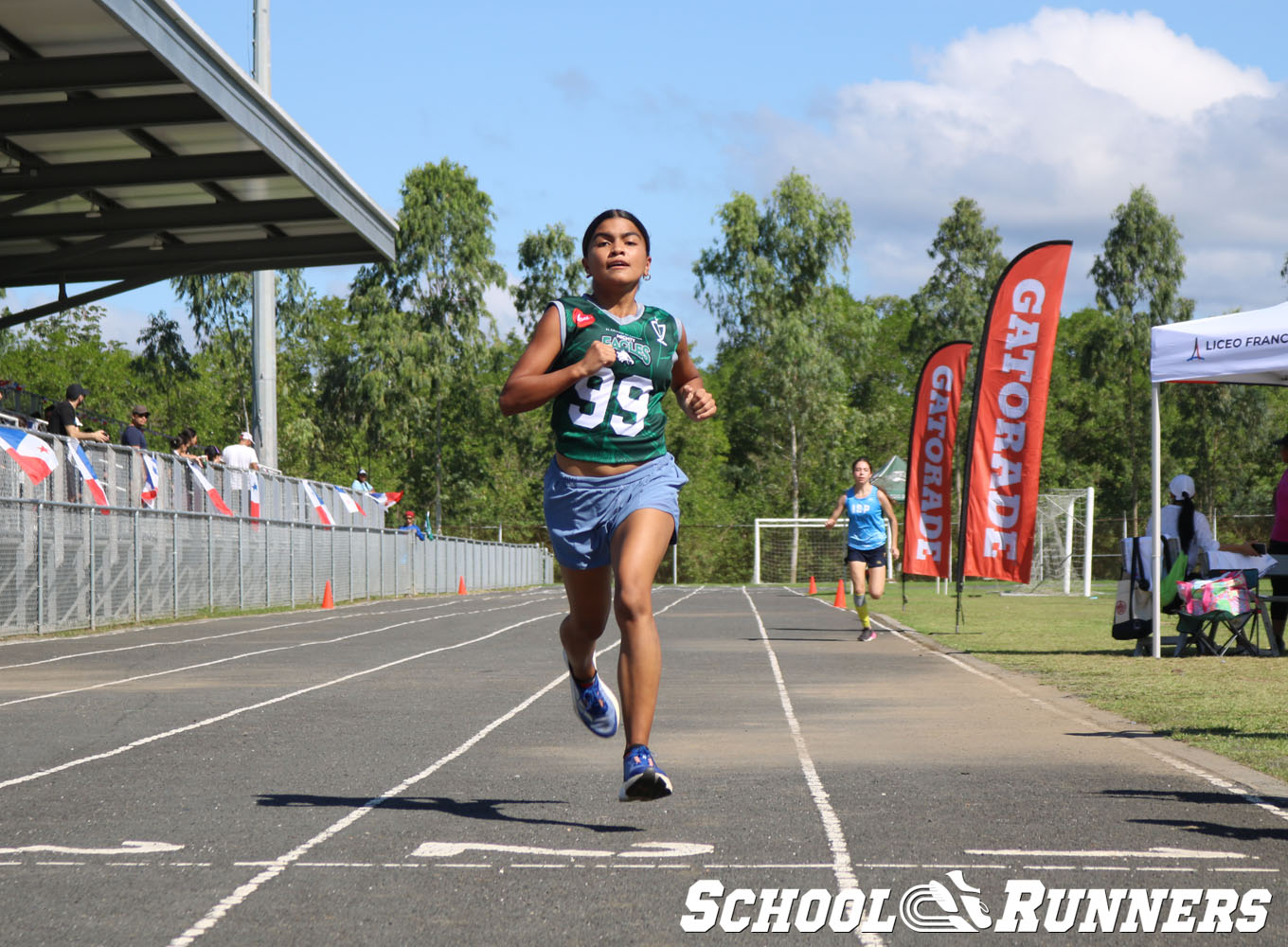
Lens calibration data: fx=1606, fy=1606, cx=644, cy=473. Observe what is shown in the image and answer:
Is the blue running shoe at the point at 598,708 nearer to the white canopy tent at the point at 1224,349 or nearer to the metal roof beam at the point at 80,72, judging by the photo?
the white canopy tent at the point at 1224,349

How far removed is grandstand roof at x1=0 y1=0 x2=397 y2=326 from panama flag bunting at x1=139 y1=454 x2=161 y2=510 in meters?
3.73

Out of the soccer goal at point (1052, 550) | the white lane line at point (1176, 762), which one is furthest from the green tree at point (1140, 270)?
the white lane line at point (1176, 762)

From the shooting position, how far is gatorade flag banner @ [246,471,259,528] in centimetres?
2594

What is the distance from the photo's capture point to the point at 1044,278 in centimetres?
1567

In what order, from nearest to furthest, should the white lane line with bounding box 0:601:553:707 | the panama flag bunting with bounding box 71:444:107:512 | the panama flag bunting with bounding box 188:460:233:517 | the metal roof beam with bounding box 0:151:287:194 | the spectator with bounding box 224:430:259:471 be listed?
the white lane line with bounding box 0:601:553:707
the panama flag bunting with bounding box 71:444:107:512
the metal roof beam with bounding box 0:151:287:194
the panama flag bunting with bounding box 188:460:233:517
the spectator with bounding box 224:430:259:471

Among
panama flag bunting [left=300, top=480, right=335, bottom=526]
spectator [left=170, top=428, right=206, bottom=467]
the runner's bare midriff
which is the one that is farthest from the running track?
panama flag bunting [left=300, top=480, right=335, bottom=526]

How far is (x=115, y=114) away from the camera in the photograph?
18.9 metres

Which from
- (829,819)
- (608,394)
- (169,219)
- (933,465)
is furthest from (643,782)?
(169,219)

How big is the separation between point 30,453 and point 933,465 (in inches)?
444

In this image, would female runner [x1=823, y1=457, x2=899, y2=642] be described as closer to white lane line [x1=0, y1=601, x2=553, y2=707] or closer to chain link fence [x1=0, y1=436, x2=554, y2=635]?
white lane line [x1=0, y1=601, x2=553, y2=707]

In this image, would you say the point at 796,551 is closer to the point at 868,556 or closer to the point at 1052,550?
the point at 1052,550

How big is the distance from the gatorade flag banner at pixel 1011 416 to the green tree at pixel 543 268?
47867 mm
